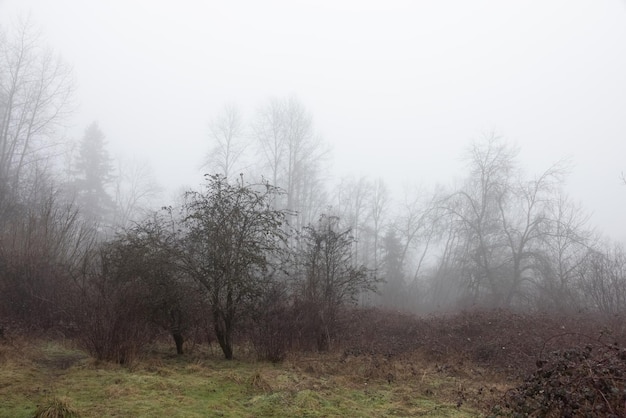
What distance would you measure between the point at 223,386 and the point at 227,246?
102 inches

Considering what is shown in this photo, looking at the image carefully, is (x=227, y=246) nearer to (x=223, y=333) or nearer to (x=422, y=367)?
(x=223, y=333)

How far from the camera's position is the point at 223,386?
6.25 meters

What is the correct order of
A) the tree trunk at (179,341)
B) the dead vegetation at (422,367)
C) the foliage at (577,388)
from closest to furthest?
the foliage at (577,388)
the dead vegetation at (422,367)
the tree trunk at (179,341)

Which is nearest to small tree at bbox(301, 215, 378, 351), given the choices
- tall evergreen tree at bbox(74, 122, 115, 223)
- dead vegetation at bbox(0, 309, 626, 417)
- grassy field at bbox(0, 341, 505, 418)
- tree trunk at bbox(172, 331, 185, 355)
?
dead vegetation at bbox(0, 309, 626, 417)

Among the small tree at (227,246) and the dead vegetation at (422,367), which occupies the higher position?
the small tree at (227,246)

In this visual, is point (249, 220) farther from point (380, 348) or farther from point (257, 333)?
point (380, 348)

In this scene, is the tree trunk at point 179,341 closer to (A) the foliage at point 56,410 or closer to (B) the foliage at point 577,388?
(A) the foliage at point 56,410

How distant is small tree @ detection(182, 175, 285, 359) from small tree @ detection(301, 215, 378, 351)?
2366 millimetres

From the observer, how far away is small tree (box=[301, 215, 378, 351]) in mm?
10266

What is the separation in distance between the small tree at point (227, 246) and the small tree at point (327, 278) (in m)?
2.37

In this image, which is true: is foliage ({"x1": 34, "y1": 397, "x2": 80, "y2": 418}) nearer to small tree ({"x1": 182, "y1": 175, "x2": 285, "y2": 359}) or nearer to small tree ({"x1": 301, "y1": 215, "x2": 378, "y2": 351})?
small tree ({"x1": 182, "y1": 175, "x2": 285, "y2": 359})

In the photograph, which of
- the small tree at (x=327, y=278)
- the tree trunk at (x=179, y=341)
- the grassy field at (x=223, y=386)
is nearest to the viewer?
the grassy field at (x=223, y=386)

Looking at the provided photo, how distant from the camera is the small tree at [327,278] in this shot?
33.7 feet

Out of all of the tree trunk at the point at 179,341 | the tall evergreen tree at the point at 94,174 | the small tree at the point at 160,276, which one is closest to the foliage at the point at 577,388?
the small tree at the point at 160,276
